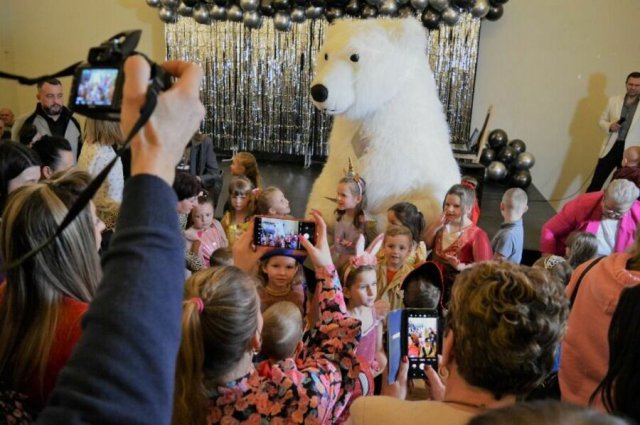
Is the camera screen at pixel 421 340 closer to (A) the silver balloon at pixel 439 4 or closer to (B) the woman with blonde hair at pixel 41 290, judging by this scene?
(B) the woman with blonde hair at pixel 41 290

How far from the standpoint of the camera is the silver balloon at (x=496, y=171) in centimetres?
522

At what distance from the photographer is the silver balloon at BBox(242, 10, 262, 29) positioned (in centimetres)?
561

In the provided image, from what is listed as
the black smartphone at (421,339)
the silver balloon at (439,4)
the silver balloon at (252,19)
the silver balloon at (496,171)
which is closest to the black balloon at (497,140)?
the silver balloon at (496,171)

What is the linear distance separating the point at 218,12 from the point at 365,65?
319 centimetres

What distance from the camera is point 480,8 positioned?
5.14 metres

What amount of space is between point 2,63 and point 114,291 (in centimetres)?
783

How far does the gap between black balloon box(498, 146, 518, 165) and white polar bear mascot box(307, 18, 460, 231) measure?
231 cm

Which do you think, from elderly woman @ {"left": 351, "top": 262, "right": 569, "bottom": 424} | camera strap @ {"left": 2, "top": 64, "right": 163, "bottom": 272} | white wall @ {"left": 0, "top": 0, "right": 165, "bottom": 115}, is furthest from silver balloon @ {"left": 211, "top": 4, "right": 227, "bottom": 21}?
camera strap @ {"left": 2, "top": 64, "right": 163, "bottom": 272}

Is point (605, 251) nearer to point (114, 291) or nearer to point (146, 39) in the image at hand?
point (114, 291)

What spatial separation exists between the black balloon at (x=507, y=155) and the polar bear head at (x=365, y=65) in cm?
245

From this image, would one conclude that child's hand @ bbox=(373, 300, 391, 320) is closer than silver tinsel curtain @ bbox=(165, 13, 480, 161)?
Yes

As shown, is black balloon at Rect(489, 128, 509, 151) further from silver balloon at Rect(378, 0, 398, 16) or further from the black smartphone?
the black smartphone

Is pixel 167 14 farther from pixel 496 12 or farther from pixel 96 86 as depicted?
pixel 96 86

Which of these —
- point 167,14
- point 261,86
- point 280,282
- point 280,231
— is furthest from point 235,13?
point 280,231
